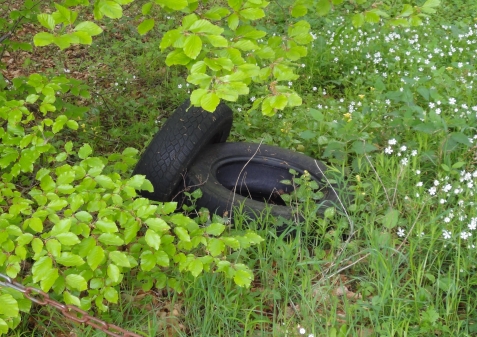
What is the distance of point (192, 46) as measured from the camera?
1.99 meters

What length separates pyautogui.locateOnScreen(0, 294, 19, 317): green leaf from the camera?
2.21 metres

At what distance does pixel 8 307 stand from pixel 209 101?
4.17ft

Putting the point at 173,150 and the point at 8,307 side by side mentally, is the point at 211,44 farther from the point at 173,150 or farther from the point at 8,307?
the point at 173,150

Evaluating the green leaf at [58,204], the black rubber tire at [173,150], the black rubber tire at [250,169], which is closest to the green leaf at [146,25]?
the green leaf at [58,204]

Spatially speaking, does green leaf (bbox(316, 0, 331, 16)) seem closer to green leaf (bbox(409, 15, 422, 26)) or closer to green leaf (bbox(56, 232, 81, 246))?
green leaf (bbox(409, 15, 422, 26))

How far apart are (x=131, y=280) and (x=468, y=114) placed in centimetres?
303

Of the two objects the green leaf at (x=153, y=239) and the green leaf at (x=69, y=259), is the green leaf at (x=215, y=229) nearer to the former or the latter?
the green leaf at (x=153, y=239)

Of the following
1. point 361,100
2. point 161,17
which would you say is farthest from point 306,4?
point 161,17

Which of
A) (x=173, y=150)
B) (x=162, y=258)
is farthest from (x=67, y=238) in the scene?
(x=173, y=150)

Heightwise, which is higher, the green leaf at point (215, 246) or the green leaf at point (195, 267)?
the green leaf at point (215, 246)

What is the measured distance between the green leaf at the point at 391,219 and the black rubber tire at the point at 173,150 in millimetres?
1517

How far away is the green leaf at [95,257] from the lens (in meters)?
2.28

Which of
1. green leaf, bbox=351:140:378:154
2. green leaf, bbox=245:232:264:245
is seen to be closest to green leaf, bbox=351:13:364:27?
green leaf, bbox=245:232:264:245

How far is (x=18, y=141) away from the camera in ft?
9.64
